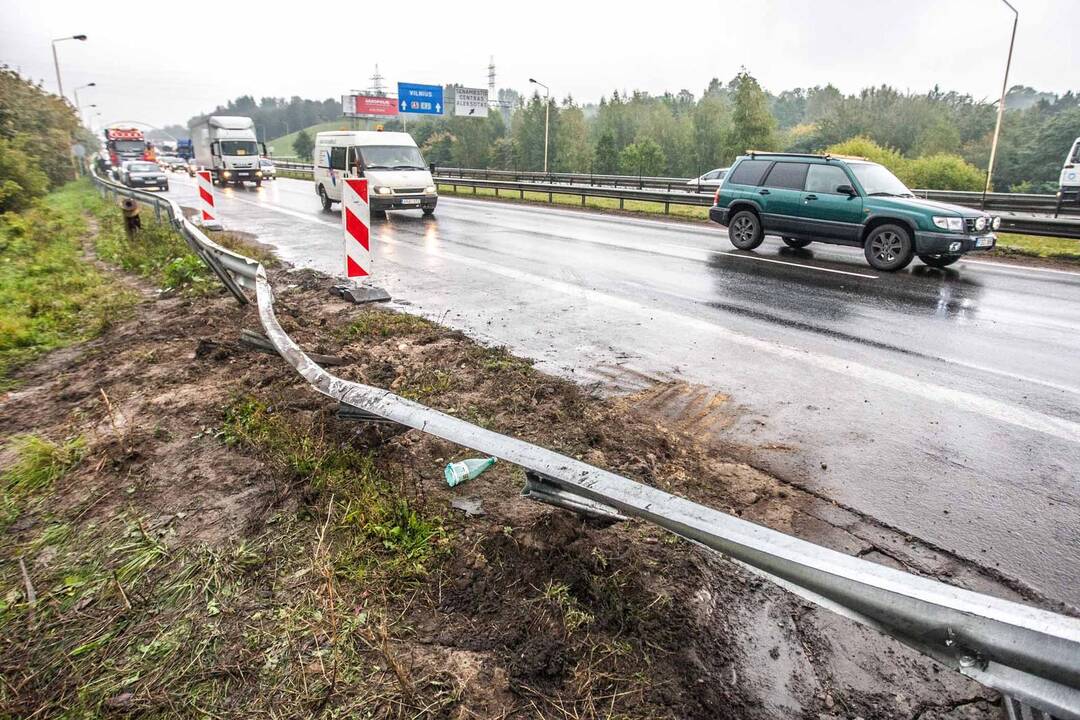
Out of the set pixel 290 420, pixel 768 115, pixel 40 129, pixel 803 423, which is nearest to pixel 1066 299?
pixel 803 423

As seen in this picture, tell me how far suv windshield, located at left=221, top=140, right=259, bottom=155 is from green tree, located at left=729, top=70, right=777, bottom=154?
4369cm

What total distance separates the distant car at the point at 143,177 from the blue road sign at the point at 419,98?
22.8 m

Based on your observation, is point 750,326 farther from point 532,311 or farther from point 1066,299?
point 1066,299

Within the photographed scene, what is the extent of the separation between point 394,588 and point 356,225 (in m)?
6.04

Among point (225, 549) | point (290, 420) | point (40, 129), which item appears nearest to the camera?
point (225, 549)

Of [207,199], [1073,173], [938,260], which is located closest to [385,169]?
[207,199]

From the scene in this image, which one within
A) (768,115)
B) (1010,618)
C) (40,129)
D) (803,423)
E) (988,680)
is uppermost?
(768,115)

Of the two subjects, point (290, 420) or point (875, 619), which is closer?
point (875, 619)

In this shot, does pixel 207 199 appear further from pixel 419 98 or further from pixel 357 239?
pixel 419 98

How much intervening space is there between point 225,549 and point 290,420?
1352 millimetres

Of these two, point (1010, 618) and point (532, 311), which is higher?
point (1010, 618)

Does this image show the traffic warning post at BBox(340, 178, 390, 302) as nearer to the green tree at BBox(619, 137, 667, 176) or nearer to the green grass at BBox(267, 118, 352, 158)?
the green tree at BBox(619, 137, 667, 176)

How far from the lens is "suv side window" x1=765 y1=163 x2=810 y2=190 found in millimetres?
12312

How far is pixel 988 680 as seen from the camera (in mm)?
1464
